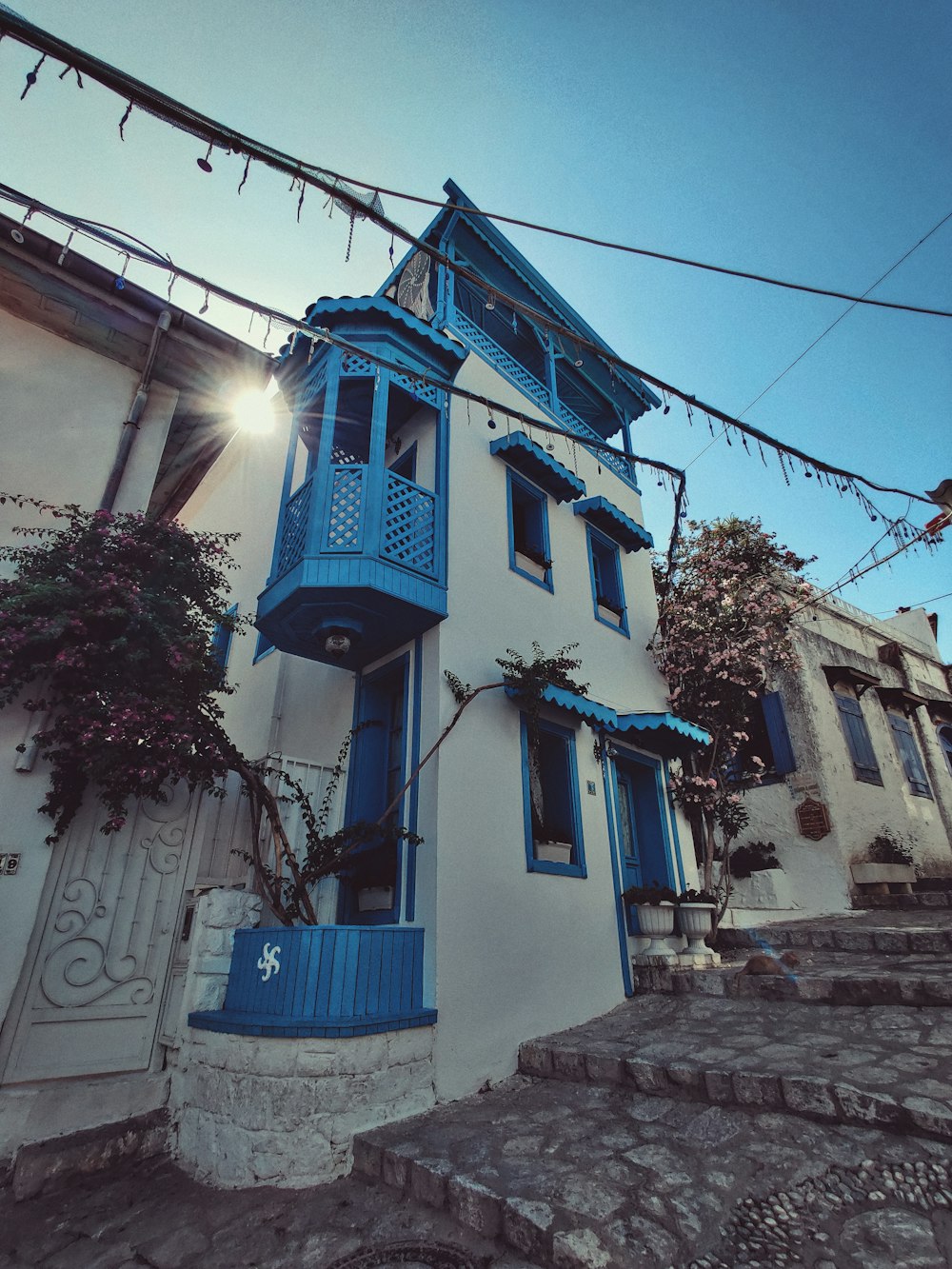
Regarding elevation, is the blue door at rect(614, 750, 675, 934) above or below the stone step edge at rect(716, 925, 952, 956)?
above

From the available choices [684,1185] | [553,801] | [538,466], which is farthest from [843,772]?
[684,1185]

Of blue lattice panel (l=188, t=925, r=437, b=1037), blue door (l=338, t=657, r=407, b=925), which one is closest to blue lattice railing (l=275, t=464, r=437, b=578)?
blue door (l=338, t=657, r=407, b=925)

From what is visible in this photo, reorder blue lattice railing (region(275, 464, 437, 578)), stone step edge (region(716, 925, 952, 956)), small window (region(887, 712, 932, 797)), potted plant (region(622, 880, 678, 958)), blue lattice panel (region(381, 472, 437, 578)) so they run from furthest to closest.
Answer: small window (region(887, 712, 932, 797))
potted plant (region(622, 880, 678, 958))
blue lattice panel (region(381, 472, 437, 578))
blue lattice railing (region(275, 464, 437, 578))
stone step edge (region(716, 925, 952, 956))

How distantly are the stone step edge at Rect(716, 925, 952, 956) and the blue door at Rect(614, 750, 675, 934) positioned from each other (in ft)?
3.60

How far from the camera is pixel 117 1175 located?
11.6 feet

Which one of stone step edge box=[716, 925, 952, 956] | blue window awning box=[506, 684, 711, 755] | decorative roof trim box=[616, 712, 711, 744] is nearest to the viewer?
stone step edge box=[716, 925, 952, 956]

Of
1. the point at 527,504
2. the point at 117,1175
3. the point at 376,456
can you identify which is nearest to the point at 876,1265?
the point at 117,1175

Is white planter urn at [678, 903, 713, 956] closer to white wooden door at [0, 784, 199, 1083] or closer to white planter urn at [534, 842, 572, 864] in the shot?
white planter urn at [534, 842, 572, 864]

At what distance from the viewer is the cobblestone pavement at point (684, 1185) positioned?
228 cm

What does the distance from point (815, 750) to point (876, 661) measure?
15.6ft

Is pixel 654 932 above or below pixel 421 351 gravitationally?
below

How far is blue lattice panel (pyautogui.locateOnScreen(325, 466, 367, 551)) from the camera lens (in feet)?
17.7

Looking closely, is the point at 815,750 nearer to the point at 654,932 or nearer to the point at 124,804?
the point at 654,932

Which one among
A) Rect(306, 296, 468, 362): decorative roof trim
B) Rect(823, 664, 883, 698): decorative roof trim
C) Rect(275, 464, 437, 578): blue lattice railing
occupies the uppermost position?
Rect(306, 296, 468, 362): decorative roof trim
